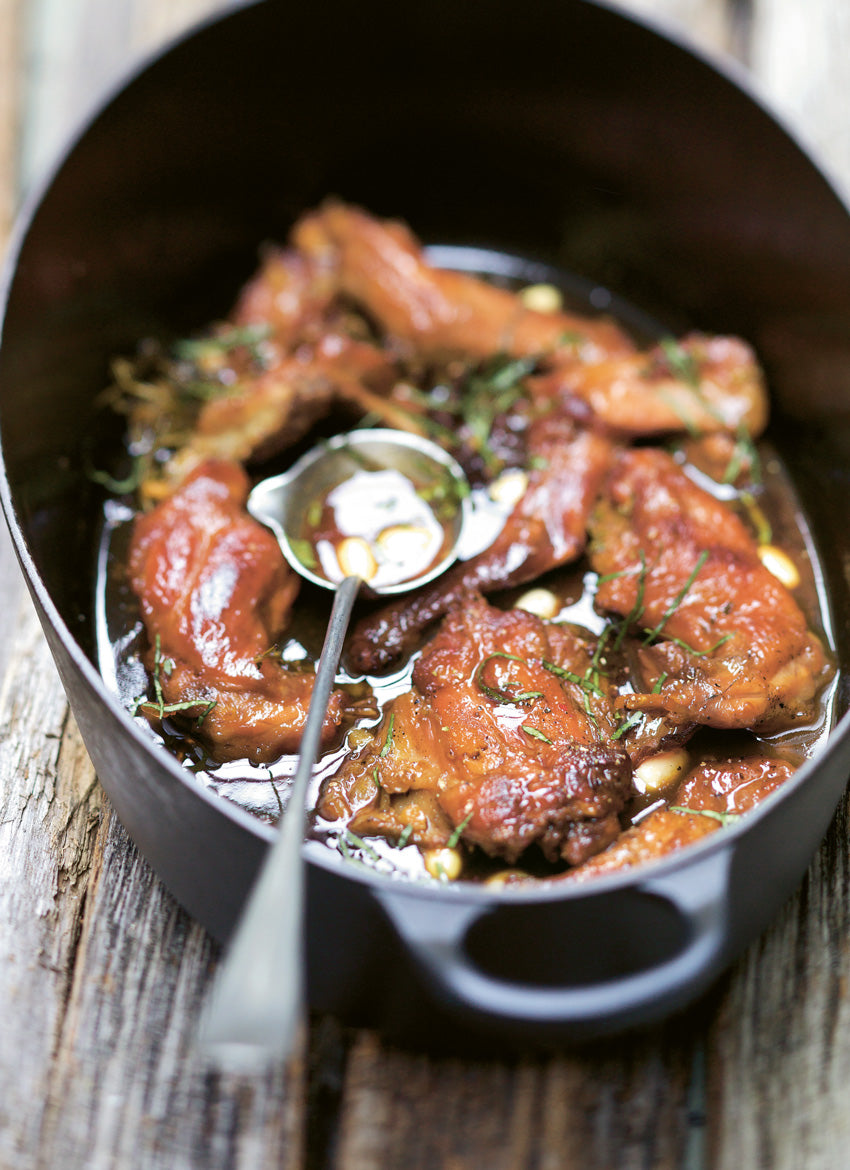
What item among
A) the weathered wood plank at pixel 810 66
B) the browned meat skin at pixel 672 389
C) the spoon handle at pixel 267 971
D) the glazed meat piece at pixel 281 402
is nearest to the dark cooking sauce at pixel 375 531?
the glazed meat piece at pixel 281 402

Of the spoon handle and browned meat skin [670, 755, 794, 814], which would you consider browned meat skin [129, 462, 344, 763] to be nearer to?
the spoon handle

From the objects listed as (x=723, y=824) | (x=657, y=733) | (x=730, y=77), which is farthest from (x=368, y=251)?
(x=723, y=824)

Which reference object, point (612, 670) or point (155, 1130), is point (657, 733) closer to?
point (612, 670)

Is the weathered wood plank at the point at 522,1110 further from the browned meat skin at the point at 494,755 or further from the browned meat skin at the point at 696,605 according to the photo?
the browned meat skin at the point at 696,605

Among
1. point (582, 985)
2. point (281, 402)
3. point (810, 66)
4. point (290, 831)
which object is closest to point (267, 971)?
point (290, 831)

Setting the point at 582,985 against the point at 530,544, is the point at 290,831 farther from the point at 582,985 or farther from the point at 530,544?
the point at 530,544

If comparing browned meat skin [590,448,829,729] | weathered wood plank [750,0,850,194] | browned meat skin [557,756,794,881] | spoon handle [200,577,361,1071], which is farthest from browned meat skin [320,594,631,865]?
weathered wood plank [750,0,850,194]
